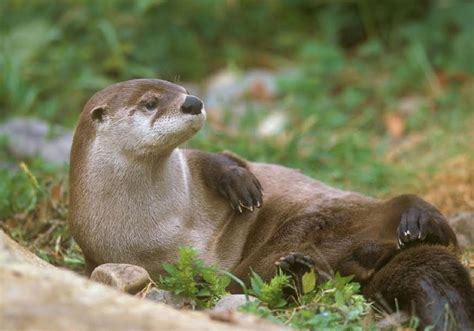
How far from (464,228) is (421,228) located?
0.96 m

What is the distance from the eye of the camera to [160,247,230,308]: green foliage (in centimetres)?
402

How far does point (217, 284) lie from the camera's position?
4051 mm

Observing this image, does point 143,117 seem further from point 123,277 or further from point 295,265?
point 295,265

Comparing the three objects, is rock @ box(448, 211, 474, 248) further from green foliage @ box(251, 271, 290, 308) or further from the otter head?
the otter head

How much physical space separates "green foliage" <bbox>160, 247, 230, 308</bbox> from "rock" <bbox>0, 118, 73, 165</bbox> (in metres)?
2.68

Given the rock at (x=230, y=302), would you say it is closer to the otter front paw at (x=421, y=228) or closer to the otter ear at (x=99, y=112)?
the otter front paw at (x=421, y=228)

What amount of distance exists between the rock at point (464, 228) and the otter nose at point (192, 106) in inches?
58.7

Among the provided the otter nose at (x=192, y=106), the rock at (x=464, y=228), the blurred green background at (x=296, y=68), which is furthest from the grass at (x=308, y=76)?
the otter nose at (x=192, y=106)

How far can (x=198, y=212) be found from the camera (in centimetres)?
471

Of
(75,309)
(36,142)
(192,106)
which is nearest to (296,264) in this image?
(192,106)

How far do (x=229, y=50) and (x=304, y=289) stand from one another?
5839 millimetres

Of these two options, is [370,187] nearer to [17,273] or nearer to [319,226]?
[319,226]

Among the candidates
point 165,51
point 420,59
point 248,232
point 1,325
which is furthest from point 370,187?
point 1,325

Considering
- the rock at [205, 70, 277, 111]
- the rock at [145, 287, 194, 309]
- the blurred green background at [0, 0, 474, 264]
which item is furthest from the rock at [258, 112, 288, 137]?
the rock at [145, 287, 194, 309]
